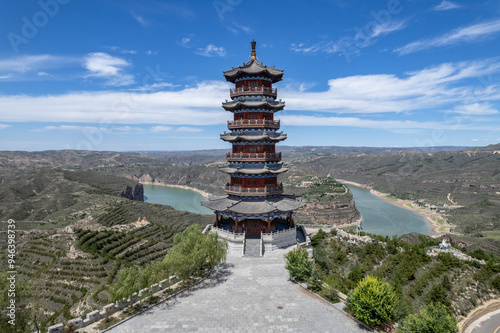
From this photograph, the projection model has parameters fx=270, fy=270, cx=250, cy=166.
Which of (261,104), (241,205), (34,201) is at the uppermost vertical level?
(261,104)

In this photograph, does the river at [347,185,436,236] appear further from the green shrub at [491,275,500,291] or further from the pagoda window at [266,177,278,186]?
the pagoda window at [266,177,278,186]

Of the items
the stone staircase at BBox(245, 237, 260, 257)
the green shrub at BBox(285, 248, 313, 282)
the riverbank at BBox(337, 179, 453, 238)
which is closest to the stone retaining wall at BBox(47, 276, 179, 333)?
the stone staircase at BBox(245, 237, 260, 257)

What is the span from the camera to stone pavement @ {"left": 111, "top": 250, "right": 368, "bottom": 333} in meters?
17.0

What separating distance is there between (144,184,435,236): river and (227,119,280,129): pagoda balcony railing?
7630 cm

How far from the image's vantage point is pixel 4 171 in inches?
6442

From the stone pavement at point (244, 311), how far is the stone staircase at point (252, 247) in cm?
469

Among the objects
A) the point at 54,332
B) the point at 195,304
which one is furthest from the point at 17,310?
the point at 195,304

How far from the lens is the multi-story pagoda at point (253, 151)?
3272 cm

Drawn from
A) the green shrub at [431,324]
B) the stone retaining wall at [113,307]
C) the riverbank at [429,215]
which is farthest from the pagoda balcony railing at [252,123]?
the riverbank at [429,215]

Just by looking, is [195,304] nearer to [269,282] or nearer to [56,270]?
[269,282]

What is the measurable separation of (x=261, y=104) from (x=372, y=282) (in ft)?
73.7

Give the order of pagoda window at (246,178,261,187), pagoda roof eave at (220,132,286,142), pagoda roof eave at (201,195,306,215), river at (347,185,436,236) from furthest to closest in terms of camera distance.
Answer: river at (347,185,436,236), pagoda window at (246,178,261,187), pagoda roof eave at (220,132,286,142), pagoda roof eave at (201,195,306,215)

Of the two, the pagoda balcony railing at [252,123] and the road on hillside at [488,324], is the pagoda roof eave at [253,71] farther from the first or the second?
the road on hillside at [488,324]

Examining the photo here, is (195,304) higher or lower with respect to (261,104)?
lower
